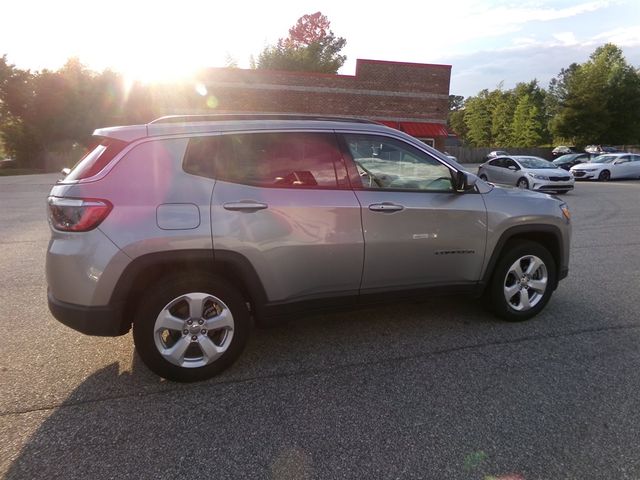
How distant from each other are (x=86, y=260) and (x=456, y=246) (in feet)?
9.21

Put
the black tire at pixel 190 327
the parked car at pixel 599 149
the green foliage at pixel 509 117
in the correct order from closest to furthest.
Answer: the black tire at pixel 190 327 → the parked car at pixel 599 149 → the green foliage at pixel 509 117

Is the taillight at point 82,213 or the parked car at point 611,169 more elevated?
the taillight at point 82,213

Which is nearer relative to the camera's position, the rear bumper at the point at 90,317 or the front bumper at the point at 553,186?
the rear bumper at the point at 90,317

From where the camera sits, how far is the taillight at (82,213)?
110 inches

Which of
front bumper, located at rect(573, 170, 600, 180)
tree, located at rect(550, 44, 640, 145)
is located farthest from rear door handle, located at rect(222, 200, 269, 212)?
tree, located at rect(550, 44, 640, 145)

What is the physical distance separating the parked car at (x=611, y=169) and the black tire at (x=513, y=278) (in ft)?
77.7

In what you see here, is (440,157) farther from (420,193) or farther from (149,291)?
(149,291)

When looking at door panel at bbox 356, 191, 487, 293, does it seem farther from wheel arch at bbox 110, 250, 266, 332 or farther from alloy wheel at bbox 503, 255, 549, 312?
wheel arch at bbox 110, 250, 266, 332

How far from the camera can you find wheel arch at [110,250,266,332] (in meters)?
2.88

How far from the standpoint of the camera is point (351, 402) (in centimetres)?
288

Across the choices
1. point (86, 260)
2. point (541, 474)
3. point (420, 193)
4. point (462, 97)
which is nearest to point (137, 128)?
point (86, 260)

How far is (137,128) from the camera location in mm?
3090

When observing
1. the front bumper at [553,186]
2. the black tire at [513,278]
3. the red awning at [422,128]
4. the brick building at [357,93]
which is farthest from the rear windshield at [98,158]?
the red awning at [422,128]

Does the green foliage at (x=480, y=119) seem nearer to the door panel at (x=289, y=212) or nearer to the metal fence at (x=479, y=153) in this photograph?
the metal fence at (x=479, y=153)
